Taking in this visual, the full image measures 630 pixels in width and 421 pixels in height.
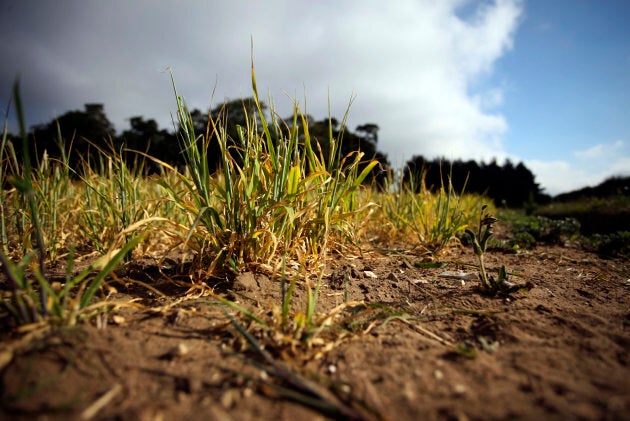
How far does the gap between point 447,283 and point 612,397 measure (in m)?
0.82

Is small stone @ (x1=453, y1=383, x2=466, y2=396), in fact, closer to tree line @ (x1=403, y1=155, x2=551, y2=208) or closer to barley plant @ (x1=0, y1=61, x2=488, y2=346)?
barley plant @ (x1=0, y1=61, x2=488, y2=346)

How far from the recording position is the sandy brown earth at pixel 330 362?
60 centimetres

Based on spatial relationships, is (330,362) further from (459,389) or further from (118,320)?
(118,320)

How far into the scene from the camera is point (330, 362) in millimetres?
792

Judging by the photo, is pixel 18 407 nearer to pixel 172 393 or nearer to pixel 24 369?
pixel 24 369

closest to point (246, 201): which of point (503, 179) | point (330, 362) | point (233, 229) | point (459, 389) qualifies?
point (233, 229)

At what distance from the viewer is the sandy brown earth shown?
0.60 meters

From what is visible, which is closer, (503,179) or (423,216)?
(423,216)

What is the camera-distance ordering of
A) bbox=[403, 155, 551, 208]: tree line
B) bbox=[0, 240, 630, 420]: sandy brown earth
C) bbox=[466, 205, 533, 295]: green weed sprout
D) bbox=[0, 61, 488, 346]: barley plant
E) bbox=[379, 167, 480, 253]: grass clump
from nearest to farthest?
bbox=[0, 240, 630, 420]: sandy brown earth, bbox=[0, 61, 488, 346]: barley plant, bbox=[466, 205, 533, 295]: green weed sprout, bbox=[379, 167, 480, 253]: grass clump, bbox=[403, 155, 551, 208]: tree line

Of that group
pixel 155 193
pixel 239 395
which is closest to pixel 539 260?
pixel 239 395

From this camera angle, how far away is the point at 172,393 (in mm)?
644

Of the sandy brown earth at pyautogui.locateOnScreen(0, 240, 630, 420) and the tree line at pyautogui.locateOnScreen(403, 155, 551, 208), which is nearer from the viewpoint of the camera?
the sandy brown earth at pyautogui.locateOnScreen(0, 240, 630, 420)

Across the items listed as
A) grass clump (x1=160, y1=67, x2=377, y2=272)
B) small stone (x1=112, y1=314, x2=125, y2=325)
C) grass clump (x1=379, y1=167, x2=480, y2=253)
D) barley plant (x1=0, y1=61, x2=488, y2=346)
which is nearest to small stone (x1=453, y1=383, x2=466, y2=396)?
barley plant (x1=0, y1=61, x2=488, y2=346)

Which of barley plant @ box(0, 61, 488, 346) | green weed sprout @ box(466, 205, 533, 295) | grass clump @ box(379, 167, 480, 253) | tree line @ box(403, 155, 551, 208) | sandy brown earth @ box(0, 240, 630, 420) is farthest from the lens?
tree line @ box(403, 155, 551, 208)
